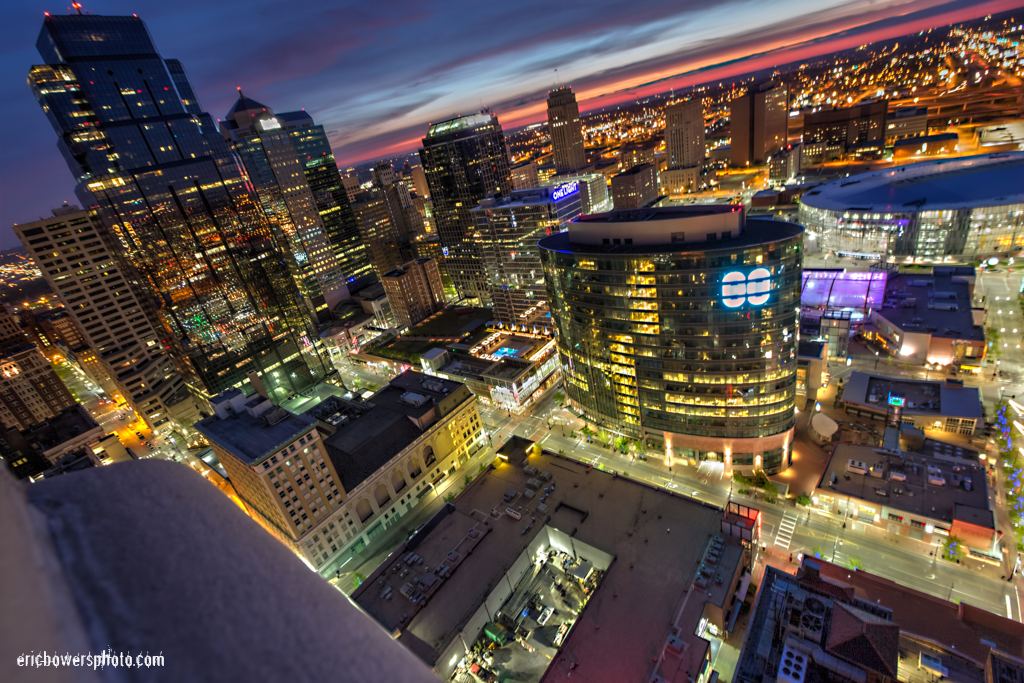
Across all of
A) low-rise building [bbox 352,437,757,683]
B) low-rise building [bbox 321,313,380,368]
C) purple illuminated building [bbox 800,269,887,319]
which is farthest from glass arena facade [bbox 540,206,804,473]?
low-rise building [bbox 321,313,380,368]

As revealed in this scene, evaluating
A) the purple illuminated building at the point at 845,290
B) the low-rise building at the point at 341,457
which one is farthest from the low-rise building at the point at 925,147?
the low-rise building at the point at 341,457

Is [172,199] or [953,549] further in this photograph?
[172,199]

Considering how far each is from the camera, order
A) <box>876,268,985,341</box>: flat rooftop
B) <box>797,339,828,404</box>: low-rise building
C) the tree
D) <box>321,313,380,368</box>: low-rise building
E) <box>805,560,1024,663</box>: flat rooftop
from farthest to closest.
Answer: <box>321,313,380,368</box>: low-rise building → <box>876,268,985,341</box>: flat rooftop → <box>797,339,828,404</box>: low-rise building → the tree → <box>805,560,1024,663</box>: flat rooftop

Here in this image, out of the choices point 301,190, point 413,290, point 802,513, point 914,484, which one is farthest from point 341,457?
point 301,190

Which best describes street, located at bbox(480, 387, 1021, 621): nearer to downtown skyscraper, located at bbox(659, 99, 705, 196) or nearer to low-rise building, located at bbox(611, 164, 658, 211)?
low-rise building, located at bbox(611, 164, 658, 211)

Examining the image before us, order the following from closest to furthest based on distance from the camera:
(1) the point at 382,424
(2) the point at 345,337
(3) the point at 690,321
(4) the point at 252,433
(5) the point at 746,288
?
(5) the point at 746,288 → (3) the point at 690,321 → (4) the point at 252,433 → (1) the point at 382,424 → (2) the point at 345,337

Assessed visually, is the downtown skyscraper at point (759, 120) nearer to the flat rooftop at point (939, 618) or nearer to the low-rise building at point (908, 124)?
the low-rise building at point (908, 124)

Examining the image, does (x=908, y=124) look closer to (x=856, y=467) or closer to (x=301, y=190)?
(x=856, y=467)
